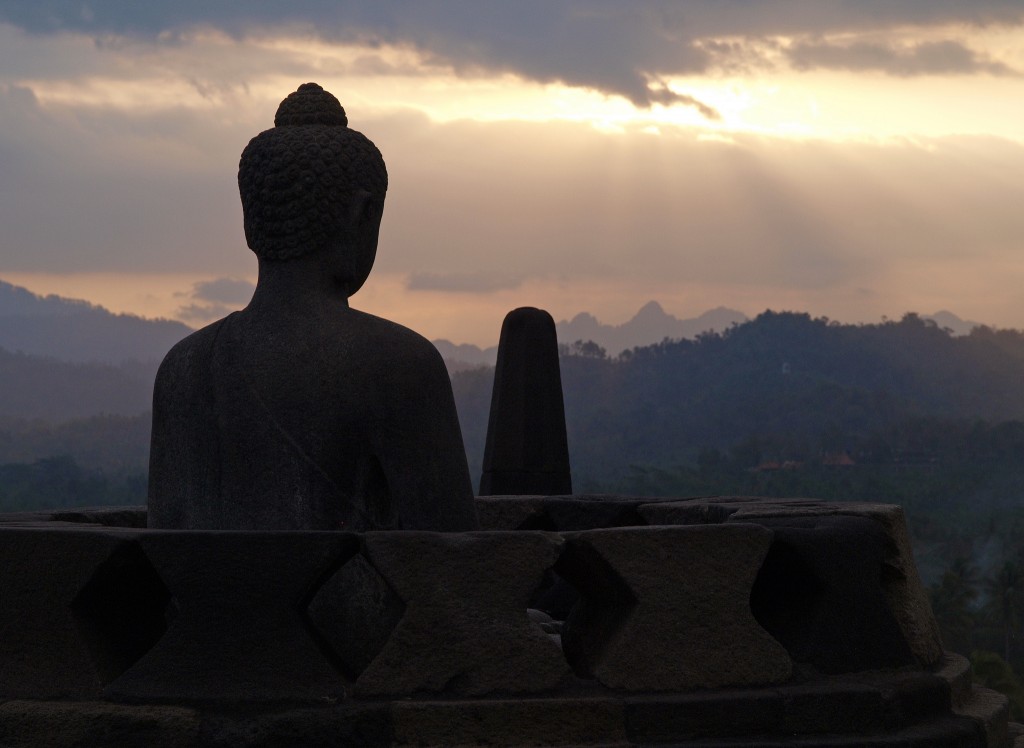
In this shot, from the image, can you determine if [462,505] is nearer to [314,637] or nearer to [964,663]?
[314,637]

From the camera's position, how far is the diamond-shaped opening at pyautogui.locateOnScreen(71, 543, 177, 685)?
3.87m

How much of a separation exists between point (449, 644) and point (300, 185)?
1774 millimetres

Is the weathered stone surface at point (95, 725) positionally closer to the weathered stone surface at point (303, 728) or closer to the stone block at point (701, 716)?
the weathered stone surface at point (303, 728)

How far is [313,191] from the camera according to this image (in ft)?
15.2

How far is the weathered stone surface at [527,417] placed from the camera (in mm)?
9375

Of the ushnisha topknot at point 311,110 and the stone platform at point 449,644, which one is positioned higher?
the ushnisha topknot at point 311,110

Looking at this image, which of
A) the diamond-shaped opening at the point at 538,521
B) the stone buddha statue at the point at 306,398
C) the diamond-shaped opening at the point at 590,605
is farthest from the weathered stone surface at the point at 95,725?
the diamond-shaped opening at the point at 538,521

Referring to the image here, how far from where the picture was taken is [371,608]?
4188 mm

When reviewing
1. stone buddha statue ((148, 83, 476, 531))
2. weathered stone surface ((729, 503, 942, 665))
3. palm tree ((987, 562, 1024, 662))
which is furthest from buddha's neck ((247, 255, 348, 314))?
palm tree ((987, 562, 1024, 662))

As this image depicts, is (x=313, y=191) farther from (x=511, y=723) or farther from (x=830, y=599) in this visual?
(x=830, y=599)

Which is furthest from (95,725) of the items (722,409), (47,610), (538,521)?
(722,409)

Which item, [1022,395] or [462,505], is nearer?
[462,505]

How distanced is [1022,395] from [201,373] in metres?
206

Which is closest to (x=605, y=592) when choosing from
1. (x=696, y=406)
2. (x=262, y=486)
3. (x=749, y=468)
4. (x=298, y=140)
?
(x=262, y=486)
